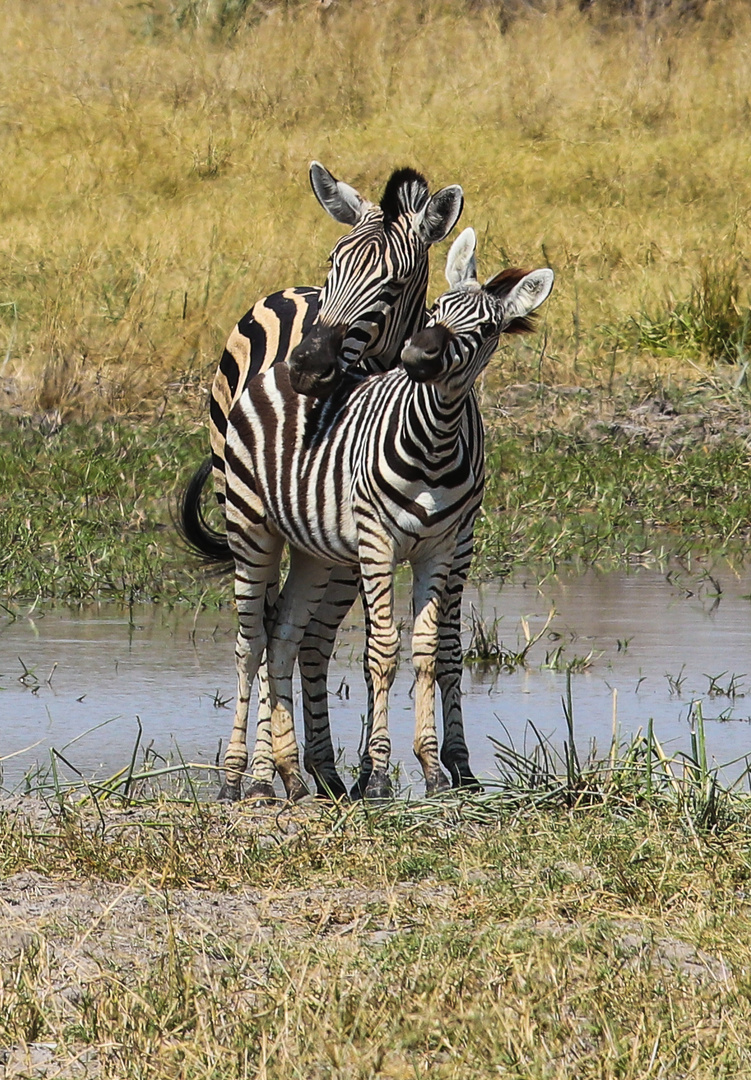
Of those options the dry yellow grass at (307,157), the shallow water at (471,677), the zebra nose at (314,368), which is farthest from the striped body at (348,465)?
the dry yellow grass at (307,157)

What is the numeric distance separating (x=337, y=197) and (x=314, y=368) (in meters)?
1.02

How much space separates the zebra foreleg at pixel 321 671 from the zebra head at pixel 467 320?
1178 millimetres

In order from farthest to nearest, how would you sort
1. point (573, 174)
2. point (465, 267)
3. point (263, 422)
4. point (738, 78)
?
1. point (738, 78)
2. point (573, 174)
3. point (263, 422)
4. point (465, 267)

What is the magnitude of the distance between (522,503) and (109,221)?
7264mm

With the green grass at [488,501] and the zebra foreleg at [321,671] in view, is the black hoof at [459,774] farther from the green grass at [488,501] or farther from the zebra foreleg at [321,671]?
the green grass at [488,501]

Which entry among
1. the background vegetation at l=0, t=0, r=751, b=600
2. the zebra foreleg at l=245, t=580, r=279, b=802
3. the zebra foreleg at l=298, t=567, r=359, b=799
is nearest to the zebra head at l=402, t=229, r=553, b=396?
the zebra foreleg at l=298, t=567, r=359, b=799

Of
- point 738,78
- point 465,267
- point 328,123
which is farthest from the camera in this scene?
point 738,78

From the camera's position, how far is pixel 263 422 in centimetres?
627

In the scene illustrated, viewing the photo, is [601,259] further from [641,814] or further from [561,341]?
[641,814]

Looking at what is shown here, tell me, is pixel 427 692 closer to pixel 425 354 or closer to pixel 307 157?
pixel 425 354

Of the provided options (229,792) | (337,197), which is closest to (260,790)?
(229,792)

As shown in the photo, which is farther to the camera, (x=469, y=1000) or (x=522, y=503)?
(x=522, y=503)

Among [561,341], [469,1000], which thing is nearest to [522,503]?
[561,341]

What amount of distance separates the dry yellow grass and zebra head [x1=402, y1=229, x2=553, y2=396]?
7.26 m
